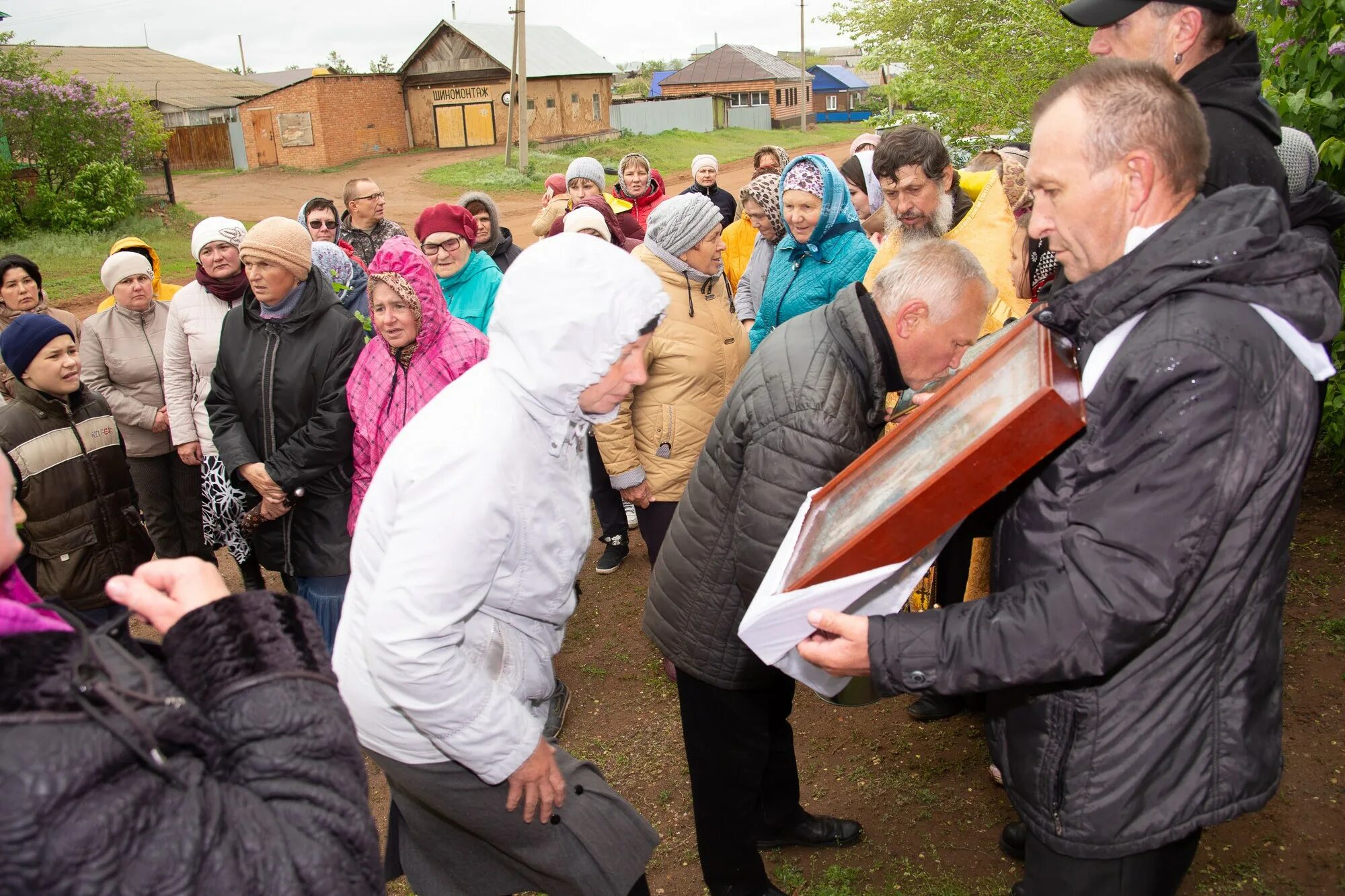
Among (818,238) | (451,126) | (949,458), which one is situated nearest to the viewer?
(949,458)

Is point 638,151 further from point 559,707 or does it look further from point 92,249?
point 559,707

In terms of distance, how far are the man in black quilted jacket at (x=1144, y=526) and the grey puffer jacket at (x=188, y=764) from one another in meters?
0.98

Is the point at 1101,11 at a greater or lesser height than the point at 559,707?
greater

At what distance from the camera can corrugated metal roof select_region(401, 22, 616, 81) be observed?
38.3 meters

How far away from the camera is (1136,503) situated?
1.63m

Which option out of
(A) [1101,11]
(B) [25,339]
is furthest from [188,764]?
(B) [25,339]

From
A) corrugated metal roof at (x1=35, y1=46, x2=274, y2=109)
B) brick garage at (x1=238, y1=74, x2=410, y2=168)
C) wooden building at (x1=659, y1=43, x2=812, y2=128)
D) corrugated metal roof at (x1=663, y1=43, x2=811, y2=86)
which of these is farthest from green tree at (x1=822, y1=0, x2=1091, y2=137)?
corrugated metal roof at (x1=663, y1=43, x2=811, y2=86)

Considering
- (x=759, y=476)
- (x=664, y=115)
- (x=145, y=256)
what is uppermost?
(x=664, y=115)

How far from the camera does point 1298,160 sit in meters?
3.11

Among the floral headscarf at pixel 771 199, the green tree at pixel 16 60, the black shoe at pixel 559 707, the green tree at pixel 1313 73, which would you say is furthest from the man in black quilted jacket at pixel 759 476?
the green tree at pixel 16 60

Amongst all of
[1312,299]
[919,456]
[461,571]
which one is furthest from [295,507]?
[1312,299]

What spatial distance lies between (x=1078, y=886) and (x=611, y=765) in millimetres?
2453

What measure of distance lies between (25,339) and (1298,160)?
16.5ft

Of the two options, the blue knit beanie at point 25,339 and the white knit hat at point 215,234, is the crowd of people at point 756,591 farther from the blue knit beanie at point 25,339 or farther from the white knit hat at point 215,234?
the white knit hat at point 215,234
